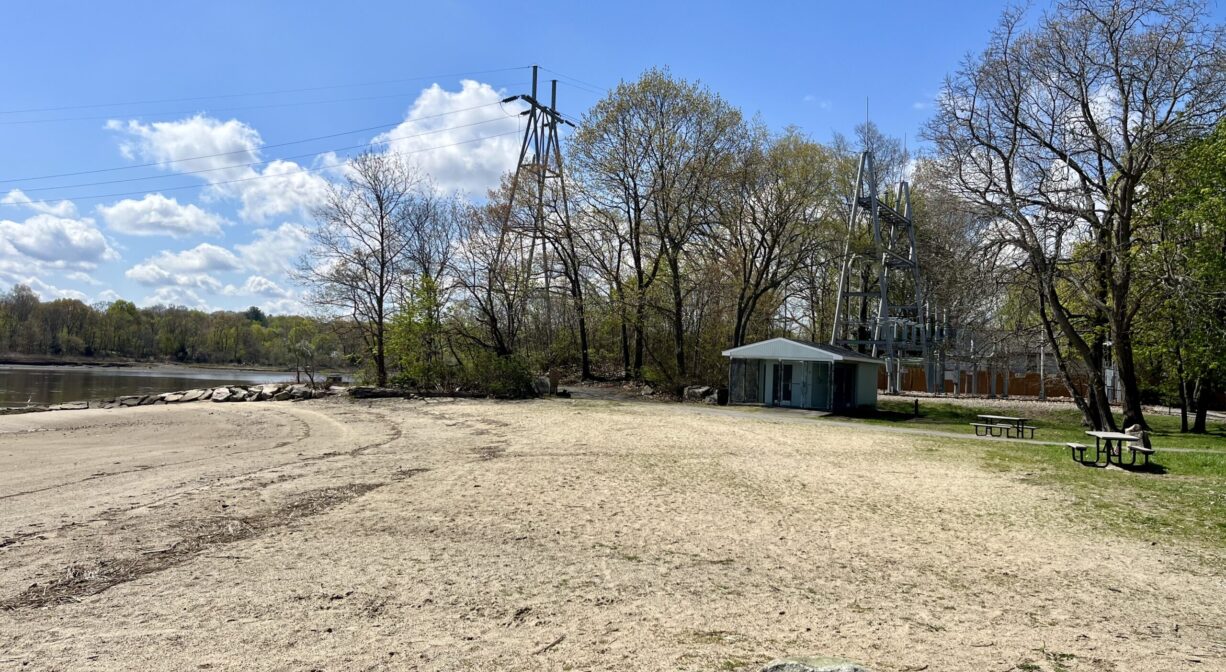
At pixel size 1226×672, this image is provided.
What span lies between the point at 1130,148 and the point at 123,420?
2912cm

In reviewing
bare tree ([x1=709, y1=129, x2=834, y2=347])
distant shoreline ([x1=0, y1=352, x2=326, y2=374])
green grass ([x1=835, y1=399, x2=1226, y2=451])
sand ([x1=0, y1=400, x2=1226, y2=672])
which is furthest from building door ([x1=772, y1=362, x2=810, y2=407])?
distant shoreline ([x1=0, y1=352, x2=326, y2=374])

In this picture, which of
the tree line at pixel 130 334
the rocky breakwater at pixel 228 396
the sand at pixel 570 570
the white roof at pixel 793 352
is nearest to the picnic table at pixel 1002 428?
the white roof at pixel 793 352

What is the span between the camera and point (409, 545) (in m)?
7.13

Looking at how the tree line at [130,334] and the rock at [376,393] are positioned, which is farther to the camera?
the tree line at [130,334]

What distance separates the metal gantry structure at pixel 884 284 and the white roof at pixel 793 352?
229 inches

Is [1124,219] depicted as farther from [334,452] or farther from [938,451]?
[334,452]

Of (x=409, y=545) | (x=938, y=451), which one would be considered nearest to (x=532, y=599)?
(x=409, y=545)

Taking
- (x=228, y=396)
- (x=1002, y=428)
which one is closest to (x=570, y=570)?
(x=1002, y=428)

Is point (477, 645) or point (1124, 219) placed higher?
point (1124, 219)

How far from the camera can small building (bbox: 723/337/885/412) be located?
29.3 m

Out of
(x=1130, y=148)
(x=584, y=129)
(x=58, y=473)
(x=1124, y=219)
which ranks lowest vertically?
(x=58, y=473)

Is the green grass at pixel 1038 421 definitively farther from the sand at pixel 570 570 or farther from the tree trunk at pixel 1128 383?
the sand at pixel 570 570

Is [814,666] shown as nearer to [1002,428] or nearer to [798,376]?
[1002,428]

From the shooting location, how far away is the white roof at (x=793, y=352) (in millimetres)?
28688
